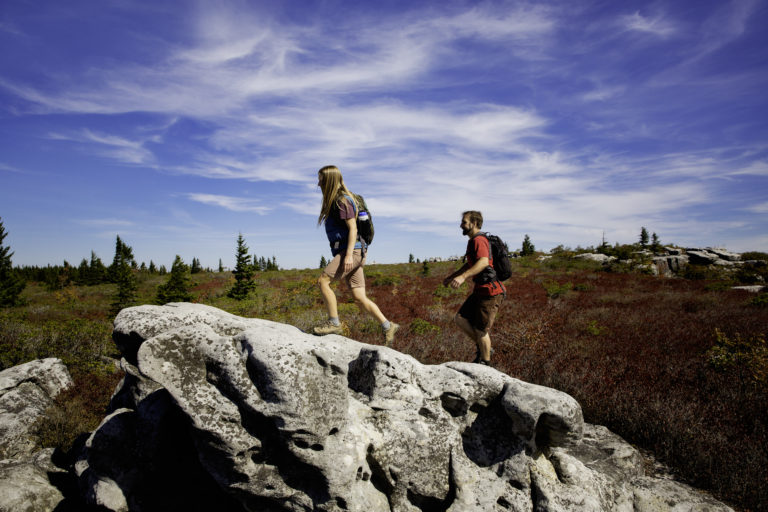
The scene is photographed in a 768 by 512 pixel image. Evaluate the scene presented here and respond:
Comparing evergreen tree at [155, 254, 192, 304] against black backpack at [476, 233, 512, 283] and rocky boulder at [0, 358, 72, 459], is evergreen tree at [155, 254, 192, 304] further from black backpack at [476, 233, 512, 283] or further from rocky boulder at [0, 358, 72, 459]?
black backpack at [476, 233, 512, 283]

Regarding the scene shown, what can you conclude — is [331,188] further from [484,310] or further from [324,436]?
[324,436]

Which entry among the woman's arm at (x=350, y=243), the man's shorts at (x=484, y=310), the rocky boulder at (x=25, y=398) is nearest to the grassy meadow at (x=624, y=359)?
the rocky boulder at (x=25, y=398)

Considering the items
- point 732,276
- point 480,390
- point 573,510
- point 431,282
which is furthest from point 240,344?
point 732,276

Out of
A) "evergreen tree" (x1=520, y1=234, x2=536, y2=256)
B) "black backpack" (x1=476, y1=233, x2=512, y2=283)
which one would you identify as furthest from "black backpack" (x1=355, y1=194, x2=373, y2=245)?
"evergreen tree" (x1=520, y1=234, x2=536, y2=256)

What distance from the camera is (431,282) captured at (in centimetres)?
2111

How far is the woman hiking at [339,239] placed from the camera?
529 centimetres

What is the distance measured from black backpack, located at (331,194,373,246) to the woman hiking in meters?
0.04

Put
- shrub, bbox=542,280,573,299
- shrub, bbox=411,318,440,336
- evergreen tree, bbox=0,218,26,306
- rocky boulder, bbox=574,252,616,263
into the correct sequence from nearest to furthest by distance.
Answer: shrub, bbox=411,318,440,336 → shrub, bbox=542,280,573,299 → evergreen tree, bbox=0,218,26,306 → rocky boulder, bbox=574,252,616,263

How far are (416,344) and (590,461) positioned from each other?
386cm

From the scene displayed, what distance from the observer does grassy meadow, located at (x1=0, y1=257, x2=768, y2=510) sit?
4.73 metres

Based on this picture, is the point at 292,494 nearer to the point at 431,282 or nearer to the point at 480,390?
the point at 480,390

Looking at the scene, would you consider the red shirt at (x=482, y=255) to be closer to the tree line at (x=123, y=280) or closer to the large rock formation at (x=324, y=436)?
the large rock formation at (x=324, y=436)

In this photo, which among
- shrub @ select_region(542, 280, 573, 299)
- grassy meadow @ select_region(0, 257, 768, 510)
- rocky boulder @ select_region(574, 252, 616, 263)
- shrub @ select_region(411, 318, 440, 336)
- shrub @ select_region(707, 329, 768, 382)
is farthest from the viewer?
rocky boulder @ select_region(574, 252, 616, 263)

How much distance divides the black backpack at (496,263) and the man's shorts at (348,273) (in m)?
1.83
